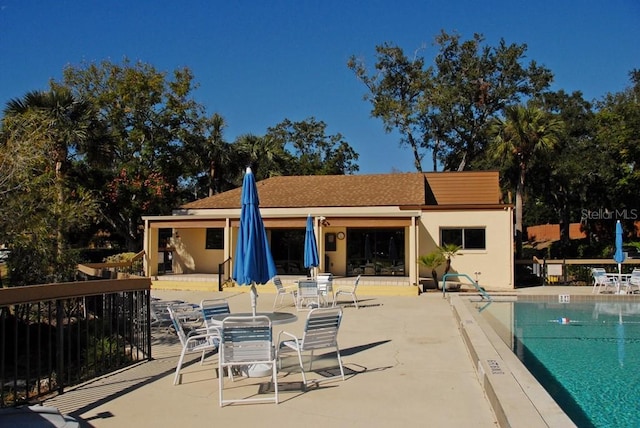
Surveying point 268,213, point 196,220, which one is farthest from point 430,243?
point 196,220

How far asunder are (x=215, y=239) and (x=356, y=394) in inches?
785

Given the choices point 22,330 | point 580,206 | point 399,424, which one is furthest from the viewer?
point 580,206

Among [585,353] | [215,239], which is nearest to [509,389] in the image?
[585,353]

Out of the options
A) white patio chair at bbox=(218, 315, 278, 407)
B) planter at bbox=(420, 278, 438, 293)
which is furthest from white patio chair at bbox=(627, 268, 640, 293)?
white patio chair at bbox=(218, 315, 278, 407)

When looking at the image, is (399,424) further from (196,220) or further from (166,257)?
(166,257)

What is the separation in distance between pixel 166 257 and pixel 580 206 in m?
30.1

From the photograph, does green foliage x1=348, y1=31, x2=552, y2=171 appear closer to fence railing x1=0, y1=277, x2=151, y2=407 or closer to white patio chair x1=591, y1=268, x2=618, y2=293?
white patio chair x1=591, y1=268, x2=618, y2=293

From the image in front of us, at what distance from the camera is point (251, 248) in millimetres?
7867

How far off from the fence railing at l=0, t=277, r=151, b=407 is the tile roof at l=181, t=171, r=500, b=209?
1537 centimetres

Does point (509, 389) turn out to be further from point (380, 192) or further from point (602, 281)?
point (380, 192)

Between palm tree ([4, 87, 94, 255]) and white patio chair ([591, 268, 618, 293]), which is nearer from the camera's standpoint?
white patio chair ([591, 268, 618, 293])

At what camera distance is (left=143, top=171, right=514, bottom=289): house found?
2142 cm

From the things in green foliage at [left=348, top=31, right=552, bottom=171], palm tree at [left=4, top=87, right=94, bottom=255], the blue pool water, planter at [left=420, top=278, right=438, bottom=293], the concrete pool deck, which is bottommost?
the blue pool water

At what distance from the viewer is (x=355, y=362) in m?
8.07
